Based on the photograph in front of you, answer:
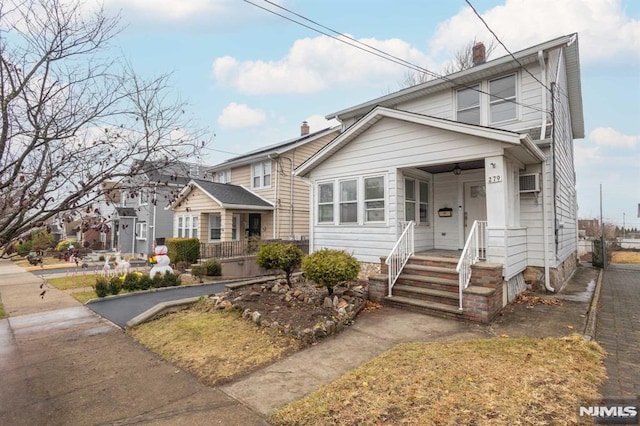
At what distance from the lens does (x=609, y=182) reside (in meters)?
23.2

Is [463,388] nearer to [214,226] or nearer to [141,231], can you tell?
[214,226]

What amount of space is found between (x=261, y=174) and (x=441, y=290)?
13455mm

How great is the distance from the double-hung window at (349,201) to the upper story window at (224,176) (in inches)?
487

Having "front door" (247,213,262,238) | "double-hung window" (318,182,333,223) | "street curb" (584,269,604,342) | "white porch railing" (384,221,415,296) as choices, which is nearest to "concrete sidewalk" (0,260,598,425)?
"street curb" (584,269,604,342)

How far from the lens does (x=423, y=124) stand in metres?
7.88

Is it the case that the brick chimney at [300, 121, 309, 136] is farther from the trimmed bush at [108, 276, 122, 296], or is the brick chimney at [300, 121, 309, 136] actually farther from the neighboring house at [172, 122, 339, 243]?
the trimmed bush at [108, 276, 122, 296]

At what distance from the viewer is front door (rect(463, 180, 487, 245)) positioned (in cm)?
916

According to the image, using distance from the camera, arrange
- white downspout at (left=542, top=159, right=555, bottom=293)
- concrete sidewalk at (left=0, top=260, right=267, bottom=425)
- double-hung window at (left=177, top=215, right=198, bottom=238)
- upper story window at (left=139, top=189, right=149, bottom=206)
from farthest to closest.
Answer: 1. double-hung window at (left=177, top=215, right=198, bottom=238)
2. white downspout at (left=542, top=159, right=555, bottom=293)
3. upper story window at (left=139, top=189, right=149, bottom=206)
4. concrete sidewalk at (left=0, top=260, right=267, bottom=425)

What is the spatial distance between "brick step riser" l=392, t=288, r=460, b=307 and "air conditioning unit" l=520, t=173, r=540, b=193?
12.8 ft

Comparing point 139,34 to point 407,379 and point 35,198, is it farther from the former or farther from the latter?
point 407,379

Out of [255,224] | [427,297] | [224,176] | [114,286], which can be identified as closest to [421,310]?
[427,297]

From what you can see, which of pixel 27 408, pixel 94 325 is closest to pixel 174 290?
pixel 94 325

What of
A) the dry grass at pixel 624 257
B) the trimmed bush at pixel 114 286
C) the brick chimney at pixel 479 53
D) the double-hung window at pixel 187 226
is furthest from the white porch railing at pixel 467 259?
the dry grass at pixel 624 257

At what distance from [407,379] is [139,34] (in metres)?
6.40
